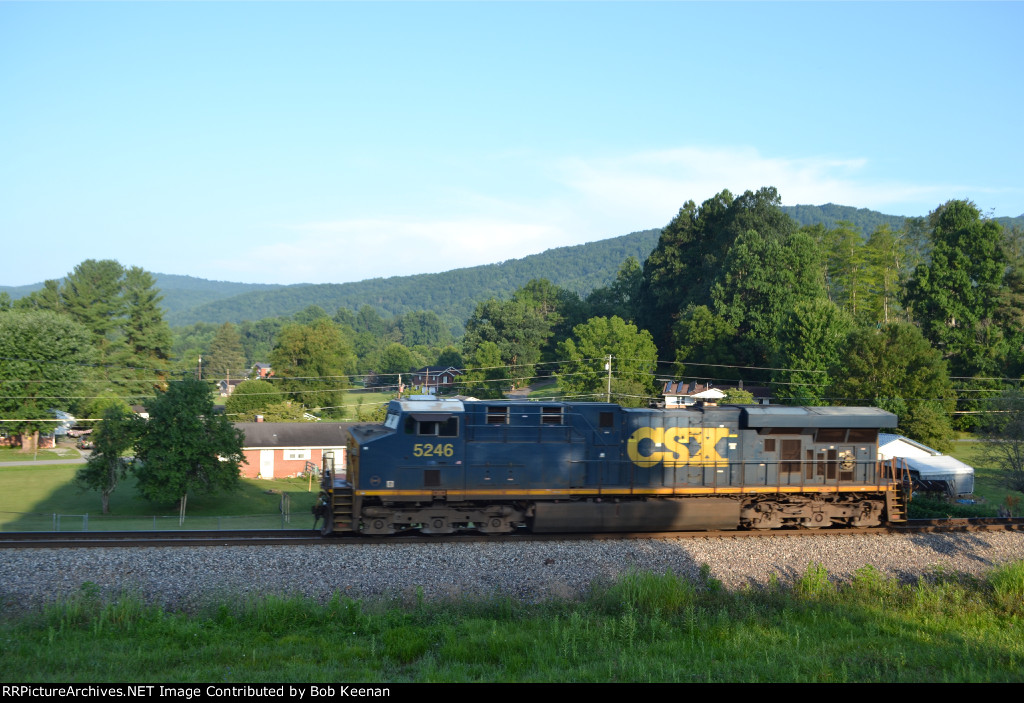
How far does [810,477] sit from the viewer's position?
1922cm

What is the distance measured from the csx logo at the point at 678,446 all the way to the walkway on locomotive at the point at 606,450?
0.03m

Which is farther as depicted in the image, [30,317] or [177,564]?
[30,317]

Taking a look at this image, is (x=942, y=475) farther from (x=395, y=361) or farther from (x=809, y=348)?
(x=395, y=361)

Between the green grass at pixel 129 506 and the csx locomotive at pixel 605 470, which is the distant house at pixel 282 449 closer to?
the green grass at pixel 129 506

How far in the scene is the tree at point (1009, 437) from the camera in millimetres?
30562

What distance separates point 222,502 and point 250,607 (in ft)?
74.1

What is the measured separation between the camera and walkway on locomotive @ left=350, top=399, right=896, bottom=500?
17375mm

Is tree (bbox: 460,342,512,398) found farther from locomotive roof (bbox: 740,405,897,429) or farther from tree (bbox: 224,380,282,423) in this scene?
locomotive roof (bbox: 740,405,897,429)

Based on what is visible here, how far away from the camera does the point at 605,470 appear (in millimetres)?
18375

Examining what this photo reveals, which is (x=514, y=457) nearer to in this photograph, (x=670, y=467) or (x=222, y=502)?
(x=670, y=467)

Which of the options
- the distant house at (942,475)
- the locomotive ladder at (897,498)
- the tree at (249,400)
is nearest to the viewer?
the locomotive ladder at (897,498)

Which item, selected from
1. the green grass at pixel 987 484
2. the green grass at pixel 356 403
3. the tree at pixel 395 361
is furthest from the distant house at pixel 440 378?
the green grass at pixel 987 484
